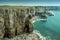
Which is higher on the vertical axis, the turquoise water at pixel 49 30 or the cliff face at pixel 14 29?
the cliff face at pixel 14 29

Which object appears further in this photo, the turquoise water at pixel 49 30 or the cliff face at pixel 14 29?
the turquoise water at pixel 49 30

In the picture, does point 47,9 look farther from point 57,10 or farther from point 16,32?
point 16,32

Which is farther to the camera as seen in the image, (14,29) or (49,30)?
(49,30)

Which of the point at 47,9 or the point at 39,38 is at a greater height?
the point at 39,38

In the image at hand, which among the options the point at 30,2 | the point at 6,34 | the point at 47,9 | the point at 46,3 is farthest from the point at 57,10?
the point at 6,34

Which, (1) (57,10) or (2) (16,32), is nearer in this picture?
(2) (16,32)

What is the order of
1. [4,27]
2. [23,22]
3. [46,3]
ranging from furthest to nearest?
[46,3], [23,22], [4,27]

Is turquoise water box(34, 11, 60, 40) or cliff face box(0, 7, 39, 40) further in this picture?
turquoise water box(34, 11, 60, 40)

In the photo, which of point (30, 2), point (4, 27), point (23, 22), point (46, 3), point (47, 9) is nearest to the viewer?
point (4, 27)

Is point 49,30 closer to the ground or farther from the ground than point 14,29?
closer to the ground

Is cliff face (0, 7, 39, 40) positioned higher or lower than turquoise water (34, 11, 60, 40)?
higher

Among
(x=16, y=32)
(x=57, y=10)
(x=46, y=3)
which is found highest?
(x=16, y=32)
